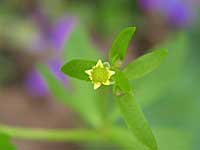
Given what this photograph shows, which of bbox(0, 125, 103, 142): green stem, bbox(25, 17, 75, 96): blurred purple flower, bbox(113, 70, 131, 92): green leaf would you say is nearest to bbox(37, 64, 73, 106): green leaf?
bbox(0, 125, 103, 142): green stem

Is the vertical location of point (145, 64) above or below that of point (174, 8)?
below

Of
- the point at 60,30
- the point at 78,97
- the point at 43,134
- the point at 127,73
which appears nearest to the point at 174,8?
the point at 60,30

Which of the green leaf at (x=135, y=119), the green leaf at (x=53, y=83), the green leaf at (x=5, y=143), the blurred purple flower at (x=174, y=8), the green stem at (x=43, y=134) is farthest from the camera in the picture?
the blurred purple flower at (x=174, y=8)

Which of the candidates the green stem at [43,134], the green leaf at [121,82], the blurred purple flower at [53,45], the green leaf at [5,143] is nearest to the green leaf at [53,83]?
the green stem at [43,134]

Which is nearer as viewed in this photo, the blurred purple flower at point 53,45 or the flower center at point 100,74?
the flower center at point 100,74

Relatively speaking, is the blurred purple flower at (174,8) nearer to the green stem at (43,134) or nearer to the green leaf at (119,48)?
the green stem at (43,134)

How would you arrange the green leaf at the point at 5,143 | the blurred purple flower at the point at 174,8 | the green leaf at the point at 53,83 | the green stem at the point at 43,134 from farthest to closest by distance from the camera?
the blurred purple flower at the point at 174,8
the green leaf at the point at 53,83
the green stem at the point at 43,134
the green leaf at the point at 5,143

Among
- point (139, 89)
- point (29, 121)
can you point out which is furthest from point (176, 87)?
point (29, 121)

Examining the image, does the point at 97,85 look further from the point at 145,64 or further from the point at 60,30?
Answer: the point at 60,30

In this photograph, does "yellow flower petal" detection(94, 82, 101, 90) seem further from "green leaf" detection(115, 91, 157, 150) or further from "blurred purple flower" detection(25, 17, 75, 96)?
"blurred purple flower" detection(25, 17, 75, 96)
